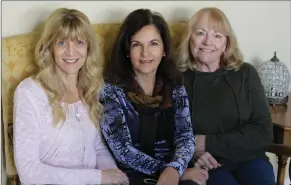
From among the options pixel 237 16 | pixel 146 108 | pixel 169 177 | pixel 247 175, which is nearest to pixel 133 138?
pixel 146 108

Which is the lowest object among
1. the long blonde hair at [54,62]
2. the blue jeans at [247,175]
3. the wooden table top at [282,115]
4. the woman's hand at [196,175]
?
the blue jeans at [247,175]

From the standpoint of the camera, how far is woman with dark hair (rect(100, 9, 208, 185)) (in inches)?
71.9

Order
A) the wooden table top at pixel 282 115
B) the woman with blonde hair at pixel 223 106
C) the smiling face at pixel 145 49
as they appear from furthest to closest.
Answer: the wooden table top at pixel 282 115
the woman with blonde hair at pixel 223 106
the smiling face at pixel 145 49

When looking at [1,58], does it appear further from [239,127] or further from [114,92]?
[239,127]

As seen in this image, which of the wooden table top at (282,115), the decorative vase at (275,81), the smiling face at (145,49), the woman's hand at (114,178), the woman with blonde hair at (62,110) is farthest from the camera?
the decorative vase at (275,81)

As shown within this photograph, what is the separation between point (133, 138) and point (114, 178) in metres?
0.21

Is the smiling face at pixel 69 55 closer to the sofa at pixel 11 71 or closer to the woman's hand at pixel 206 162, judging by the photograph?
the sofa at pixel 11 71

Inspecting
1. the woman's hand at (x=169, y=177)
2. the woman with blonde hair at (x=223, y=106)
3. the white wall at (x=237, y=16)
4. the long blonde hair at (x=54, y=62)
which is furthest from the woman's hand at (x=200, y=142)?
the white wall at (x=237, y=16)

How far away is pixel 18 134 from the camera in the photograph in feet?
5.38

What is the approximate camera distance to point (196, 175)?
5.98 feet

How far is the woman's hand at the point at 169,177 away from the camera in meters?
1.73

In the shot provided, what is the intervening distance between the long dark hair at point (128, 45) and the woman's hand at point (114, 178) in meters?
0.38

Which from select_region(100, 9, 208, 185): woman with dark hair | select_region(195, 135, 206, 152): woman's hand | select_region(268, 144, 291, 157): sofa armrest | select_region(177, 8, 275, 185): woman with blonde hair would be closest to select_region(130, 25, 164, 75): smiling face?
select_region(100, 9, 208, 185): woman with dark hair

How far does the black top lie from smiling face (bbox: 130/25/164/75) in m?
0.25
